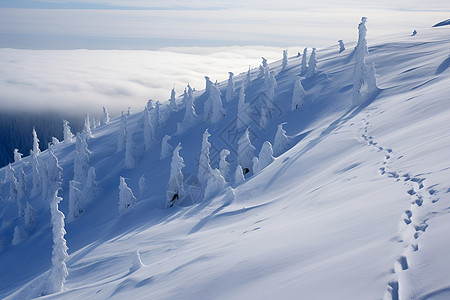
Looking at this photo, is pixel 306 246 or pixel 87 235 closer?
pixel 306 246

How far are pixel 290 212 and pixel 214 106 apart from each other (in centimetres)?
5486

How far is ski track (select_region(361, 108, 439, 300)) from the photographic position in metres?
7.57

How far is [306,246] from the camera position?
11164 millimetres

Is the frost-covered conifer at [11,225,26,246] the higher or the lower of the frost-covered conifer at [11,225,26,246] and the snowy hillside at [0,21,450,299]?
the lower

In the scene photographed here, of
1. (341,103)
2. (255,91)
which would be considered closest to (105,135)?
(255,91)

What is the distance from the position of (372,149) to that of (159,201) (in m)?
28.7

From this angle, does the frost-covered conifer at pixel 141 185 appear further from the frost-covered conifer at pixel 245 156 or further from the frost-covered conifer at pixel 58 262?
the frost-covered conifer at pixel 58 262

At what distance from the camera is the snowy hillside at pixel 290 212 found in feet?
29.9

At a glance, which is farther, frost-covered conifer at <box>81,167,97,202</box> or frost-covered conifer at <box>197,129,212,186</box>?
frost-covered conifer at <box>81,167,97,202</box>

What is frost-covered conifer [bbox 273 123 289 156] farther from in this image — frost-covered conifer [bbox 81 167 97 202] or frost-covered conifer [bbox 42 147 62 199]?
frost-covered conifer [bbox 42 147 62 199]

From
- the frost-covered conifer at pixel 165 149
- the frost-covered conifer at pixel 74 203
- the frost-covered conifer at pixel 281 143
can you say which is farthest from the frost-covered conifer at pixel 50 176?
the frost-covered conifer at pixel 281 143

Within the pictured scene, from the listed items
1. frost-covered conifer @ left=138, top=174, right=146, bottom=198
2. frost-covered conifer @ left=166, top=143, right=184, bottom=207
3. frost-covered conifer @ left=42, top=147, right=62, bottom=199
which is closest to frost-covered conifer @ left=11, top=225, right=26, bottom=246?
frost-covered conifer @ left=42, top=147, right=62, bottom=199

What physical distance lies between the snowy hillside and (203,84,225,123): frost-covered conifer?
1.38 ft

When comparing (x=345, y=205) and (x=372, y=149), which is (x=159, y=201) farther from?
(x=345, y=205)
